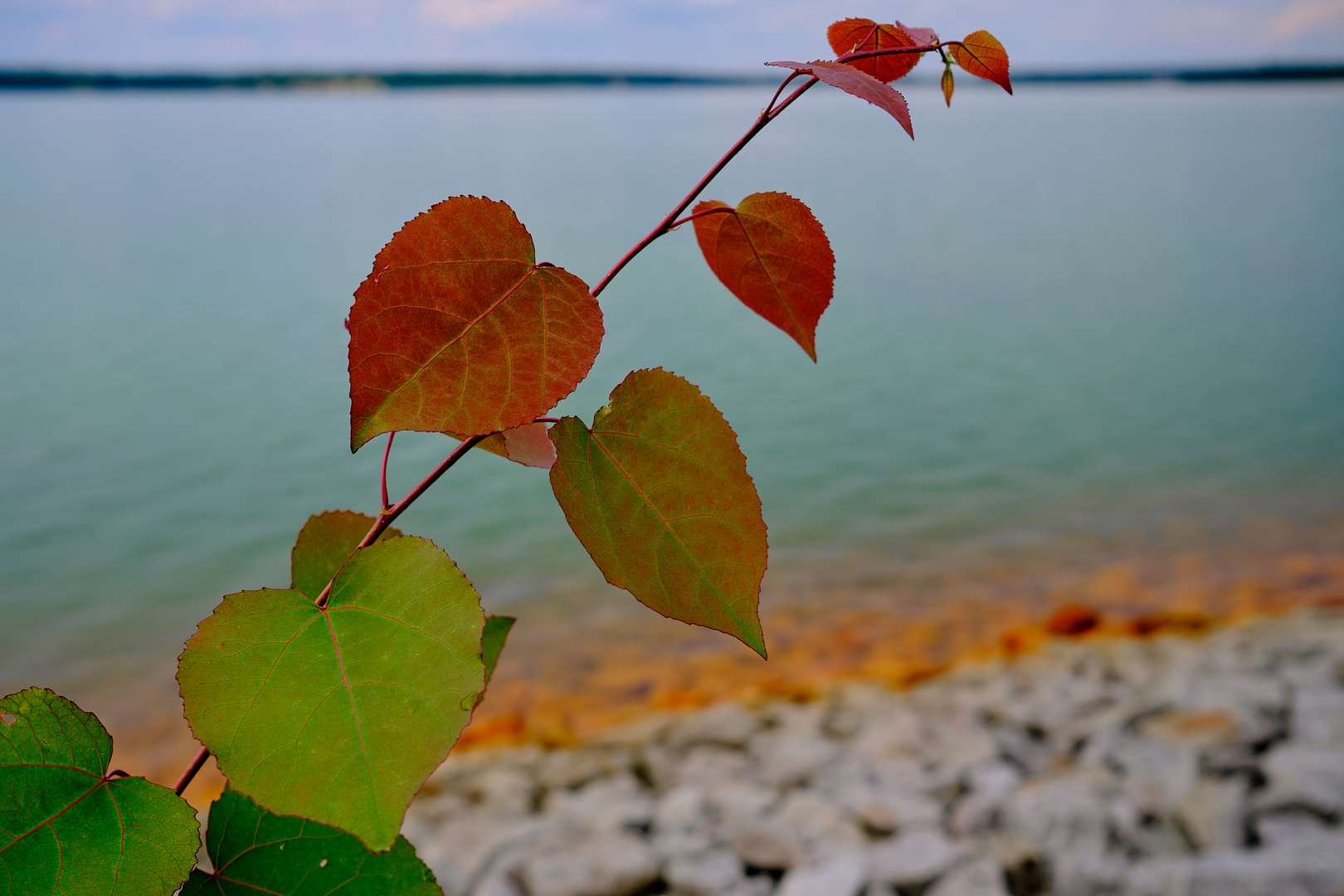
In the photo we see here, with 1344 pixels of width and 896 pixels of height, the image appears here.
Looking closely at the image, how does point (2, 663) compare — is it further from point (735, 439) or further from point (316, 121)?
point (316, 121)

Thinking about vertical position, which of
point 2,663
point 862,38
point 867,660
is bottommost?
point 867,660

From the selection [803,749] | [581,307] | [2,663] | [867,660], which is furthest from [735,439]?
[2,663]

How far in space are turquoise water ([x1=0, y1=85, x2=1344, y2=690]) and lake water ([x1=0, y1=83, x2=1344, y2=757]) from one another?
0.03 m

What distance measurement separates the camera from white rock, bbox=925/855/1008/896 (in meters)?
1.81

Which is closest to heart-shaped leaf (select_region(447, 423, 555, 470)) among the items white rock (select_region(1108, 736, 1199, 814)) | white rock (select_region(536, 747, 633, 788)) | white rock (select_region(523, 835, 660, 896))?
white rock (select_region(523, 835, 660, 896))

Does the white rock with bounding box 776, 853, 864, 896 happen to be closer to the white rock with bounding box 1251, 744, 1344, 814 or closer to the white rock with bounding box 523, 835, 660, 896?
the white rock with bounding box 523, 835, 660, 896

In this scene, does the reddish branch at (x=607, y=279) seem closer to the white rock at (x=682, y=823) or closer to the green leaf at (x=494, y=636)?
the green leaf at (x=494, y=636)

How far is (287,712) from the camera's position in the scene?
29 centimetres

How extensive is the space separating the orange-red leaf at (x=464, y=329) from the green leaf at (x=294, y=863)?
19 cm

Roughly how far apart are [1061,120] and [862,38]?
175ft

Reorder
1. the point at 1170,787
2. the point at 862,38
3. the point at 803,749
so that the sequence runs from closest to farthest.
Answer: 1. the point at 862,38
2. the point at 1170,787
3. the point at 803,749

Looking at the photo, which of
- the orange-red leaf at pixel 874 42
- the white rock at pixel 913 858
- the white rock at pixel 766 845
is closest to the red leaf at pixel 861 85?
the orange-red leaf at pixel 874 42

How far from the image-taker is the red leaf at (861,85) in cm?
32

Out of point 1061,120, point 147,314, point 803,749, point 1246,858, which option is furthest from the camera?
point 1061,120
